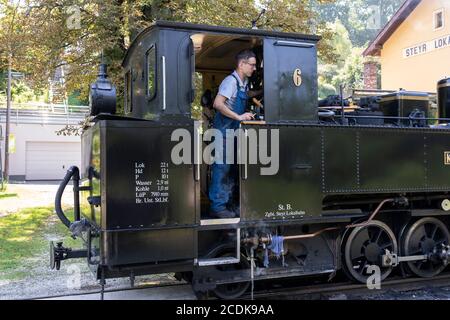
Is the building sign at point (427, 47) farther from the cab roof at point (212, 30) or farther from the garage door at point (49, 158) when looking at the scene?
the garage door at point (49, 158)

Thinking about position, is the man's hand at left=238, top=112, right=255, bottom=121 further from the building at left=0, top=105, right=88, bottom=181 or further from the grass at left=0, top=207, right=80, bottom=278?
the building at left=0, top=105, right=88, bottom=181

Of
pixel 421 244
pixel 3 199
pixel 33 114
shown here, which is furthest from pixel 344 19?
pixel 421 244

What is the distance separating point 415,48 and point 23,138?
2289cm

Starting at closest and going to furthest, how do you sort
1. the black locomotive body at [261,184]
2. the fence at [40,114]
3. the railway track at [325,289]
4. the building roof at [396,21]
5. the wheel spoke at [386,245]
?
the black locomotive body at [261,184], the railway track at [325,289], the wheel spoke at [386,245], the building roof at [396,21], the fence at [40,114]

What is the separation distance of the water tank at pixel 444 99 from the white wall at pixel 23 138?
27.4 meters

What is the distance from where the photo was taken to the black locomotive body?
15.1 feet

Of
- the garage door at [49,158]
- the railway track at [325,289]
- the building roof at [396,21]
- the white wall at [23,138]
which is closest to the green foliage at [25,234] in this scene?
the railway track at [325,289]

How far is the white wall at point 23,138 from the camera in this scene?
3058cm

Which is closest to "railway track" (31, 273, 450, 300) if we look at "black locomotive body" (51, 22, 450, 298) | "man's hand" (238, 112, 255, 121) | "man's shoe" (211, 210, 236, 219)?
"black locomotive body" (51, 22, 450, 298)

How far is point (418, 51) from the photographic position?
1906 centimetres

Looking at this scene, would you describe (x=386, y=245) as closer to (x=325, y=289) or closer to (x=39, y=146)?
(x=325, y=289)

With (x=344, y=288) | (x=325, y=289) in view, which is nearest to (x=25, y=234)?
(x=325, y=289)

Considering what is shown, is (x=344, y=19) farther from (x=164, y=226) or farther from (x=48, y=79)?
(x=164, y=226)

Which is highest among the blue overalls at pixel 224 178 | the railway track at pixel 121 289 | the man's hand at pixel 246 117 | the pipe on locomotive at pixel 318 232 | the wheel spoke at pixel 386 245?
the man's hand at pixel 246 117
